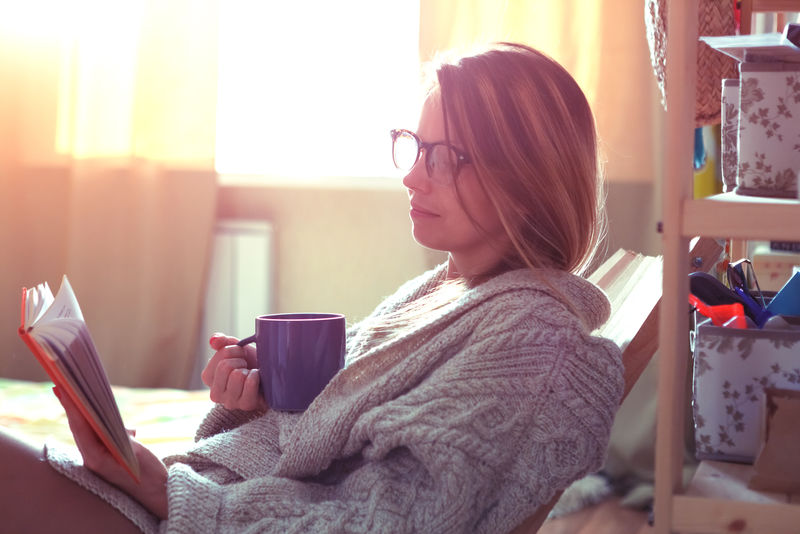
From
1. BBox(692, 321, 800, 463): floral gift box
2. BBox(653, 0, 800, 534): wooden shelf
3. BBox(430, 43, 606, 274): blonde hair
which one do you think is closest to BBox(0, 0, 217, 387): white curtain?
BBox(430, 43, 606, 274): blonde hair

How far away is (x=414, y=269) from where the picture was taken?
2.46m

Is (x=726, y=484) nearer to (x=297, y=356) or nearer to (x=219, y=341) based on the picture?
(x=297, y=356)

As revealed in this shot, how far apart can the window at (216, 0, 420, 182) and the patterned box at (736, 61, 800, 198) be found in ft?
5.60

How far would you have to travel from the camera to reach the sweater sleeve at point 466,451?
820 mm

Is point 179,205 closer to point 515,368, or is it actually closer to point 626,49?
point 626,49

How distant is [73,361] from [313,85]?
6.40 ft

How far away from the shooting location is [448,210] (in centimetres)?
104

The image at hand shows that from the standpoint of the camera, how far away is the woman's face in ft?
3.38

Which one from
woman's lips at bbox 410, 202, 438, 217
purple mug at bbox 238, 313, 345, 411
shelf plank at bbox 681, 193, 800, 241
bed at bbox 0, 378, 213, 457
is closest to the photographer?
shelf plank at bbox 681, 193, 800, 241

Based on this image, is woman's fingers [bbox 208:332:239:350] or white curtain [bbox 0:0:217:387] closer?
woman's fingers [bbox 208:332:239:350]

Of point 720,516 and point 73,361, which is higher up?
point 73,361

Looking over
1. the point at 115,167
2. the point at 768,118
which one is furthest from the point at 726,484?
the point at 115,167

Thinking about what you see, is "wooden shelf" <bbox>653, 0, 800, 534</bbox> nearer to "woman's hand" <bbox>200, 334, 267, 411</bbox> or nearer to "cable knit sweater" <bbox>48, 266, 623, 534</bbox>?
"cable knit sweater" <bbox>48, 266, 623, 534</bbox>

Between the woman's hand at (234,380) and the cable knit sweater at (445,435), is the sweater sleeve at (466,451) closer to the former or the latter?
the cable knit sweater at (445,435)
